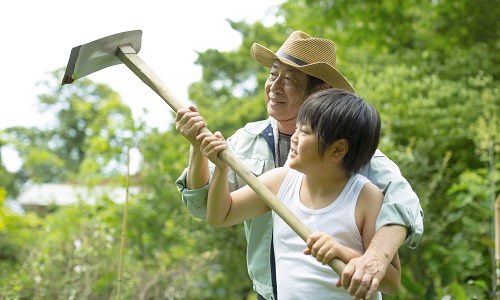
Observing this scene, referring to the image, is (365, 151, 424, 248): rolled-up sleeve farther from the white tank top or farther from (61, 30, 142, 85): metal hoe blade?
(61, 30, 142, 85): metal hoe blade

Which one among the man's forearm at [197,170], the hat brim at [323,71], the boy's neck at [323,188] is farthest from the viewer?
the hat brim at [323,71]

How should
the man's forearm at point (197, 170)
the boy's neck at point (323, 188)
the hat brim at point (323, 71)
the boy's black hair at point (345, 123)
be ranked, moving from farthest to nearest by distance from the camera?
the hat brim at point (323, 71), the man's forearm at point (197, 170), the boy's neck at point (323, 188), the boy's black hair at point (345, 123)

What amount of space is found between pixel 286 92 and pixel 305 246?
2.40 feet

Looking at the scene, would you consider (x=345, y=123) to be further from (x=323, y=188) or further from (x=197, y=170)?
(x=197, y=170)

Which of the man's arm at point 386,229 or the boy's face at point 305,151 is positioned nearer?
the man's arm at point 386,229

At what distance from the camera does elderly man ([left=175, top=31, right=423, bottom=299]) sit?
2.36m

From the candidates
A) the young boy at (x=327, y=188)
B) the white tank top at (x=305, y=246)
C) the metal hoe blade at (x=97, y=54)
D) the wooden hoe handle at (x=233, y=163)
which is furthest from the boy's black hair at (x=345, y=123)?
the metal hoe blade at (x=97, y=54)

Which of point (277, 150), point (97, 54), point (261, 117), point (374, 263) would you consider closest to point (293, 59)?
point (277, 150)

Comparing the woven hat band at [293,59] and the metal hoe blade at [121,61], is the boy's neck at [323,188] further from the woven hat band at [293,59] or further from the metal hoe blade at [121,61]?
the woven hat band at [293,59]

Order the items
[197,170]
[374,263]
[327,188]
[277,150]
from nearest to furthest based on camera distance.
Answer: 1. [374,263]
2. [327,188]
3. [197,170]
4. [277,150]

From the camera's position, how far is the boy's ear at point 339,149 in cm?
222

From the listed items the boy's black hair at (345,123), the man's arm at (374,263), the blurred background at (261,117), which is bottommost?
the blurred background at (261,117)

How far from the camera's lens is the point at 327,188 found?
2.34 metres

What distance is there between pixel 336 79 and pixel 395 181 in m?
0.57
